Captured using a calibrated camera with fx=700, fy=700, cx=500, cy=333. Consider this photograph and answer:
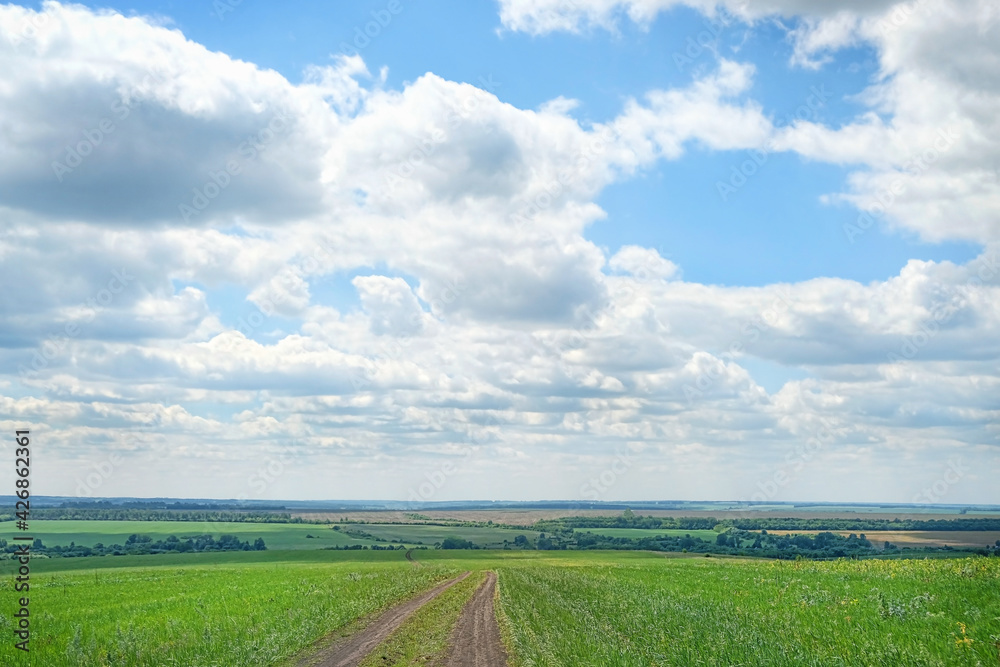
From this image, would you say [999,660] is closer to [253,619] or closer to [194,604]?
[253,619]

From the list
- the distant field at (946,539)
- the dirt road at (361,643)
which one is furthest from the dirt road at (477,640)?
the distant field at (946,539)

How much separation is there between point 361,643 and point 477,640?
12.2ft

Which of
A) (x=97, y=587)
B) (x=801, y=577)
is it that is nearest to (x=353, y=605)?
(x=801, y=577)

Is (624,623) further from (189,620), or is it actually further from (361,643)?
(189,620)

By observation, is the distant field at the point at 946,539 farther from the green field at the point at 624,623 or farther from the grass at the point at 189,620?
the grass at the point at 189,620

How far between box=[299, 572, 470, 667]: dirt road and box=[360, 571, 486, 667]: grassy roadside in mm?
335

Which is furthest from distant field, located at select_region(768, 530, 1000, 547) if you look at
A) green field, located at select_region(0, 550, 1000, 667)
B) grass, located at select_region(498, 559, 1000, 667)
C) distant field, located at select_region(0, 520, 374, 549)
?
distant field, located at select_region(0, 520, 374, 549)

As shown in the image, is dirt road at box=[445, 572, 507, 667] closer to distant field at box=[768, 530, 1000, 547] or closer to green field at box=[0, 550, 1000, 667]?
green field at box=[0, 550, 1000, 667]

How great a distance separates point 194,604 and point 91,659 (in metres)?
14.9

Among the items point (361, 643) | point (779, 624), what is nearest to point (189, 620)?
point (361, 643)

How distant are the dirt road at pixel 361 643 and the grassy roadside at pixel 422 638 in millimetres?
335

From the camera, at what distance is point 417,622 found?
A: 2669cm

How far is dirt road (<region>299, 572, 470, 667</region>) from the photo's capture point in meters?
19.5

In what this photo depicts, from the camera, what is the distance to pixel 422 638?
22875 mm
